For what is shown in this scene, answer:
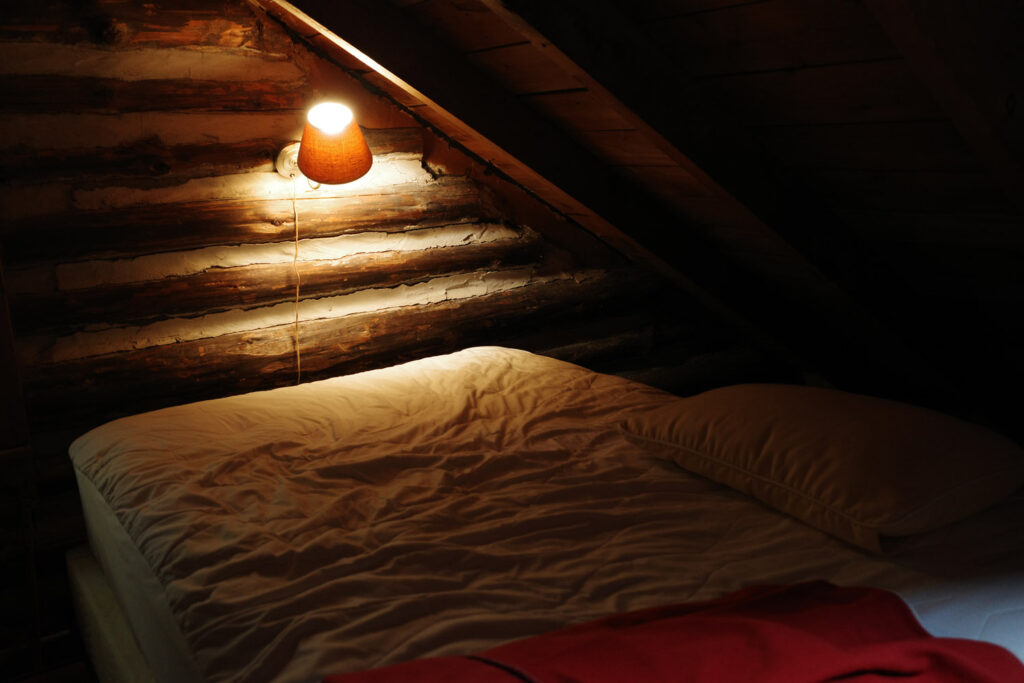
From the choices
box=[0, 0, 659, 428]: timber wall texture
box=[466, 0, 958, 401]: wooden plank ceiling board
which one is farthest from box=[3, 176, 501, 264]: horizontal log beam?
box=[466, 0, 958, 401]: wooden plank ceiling board

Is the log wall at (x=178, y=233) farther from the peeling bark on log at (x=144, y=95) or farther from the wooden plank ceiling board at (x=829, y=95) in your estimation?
the wooden plank ceiling board at (x=829, y=95)

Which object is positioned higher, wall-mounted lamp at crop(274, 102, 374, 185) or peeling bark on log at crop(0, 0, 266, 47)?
peeling bark on log at crop(0, 0, 266, 47)

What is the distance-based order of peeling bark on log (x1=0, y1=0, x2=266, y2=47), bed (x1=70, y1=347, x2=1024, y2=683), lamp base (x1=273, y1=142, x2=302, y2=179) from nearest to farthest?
1. bed (x1=70, y1=347, x2=1024, y2=683)
2. peeling bark on log (x1=0, y1=0, x2=266, y2=47)
3. lamp base (x1=273, y1=142, x2=302, y2=179)

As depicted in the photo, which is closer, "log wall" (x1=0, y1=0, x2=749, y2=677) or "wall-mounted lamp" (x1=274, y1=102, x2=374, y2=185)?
"log wall" (x1=0, y1=0, x2=749, y2=677)

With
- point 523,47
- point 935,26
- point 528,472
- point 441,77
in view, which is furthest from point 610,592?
point 441,77

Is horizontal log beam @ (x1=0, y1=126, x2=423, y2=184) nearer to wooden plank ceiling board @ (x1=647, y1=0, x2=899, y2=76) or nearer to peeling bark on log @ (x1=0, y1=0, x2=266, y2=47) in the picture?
peeling bark on log @ (x1=0, y1=0, x2=266, y2=47)

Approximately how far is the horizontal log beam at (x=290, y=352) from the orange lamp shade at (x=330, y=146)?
58cm

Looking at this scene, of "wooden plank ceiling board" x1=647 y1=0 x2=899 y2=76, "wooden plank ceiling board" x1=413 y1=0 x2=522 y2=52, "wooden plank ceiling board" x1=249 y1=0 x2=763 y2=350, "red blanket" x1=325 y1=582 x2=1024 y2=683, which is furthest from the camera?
"wooden plank ceiling board" x1=249 y1=0 x2=763 y2=350

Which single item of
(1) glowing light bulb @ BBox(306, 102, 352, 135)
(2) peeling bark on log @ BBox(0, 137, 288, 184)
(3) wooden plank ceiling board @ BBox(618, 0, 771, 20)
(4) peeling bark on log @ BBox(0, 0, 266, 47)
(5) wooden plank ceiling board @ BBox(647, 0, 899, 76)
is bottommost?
(2) peeling bark on log @ BBox(0, 137, 288, 184)

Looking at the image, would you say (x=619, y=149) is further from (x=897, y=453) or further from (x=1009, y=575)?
(x=1009, y=575)

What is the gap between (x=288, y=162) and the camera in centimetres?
270

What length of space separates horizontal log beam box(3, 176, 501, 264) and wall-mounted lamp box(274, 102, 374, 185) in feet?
0.92

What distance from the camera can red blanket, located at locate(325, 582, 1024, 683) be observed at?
1032 millimetres

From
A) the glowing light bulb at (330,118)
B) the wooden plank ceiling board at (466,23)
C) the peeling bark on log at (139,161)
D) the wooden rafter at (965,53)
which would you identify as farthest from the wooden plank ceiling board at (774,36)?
the peeling bark on log at (139,161)
